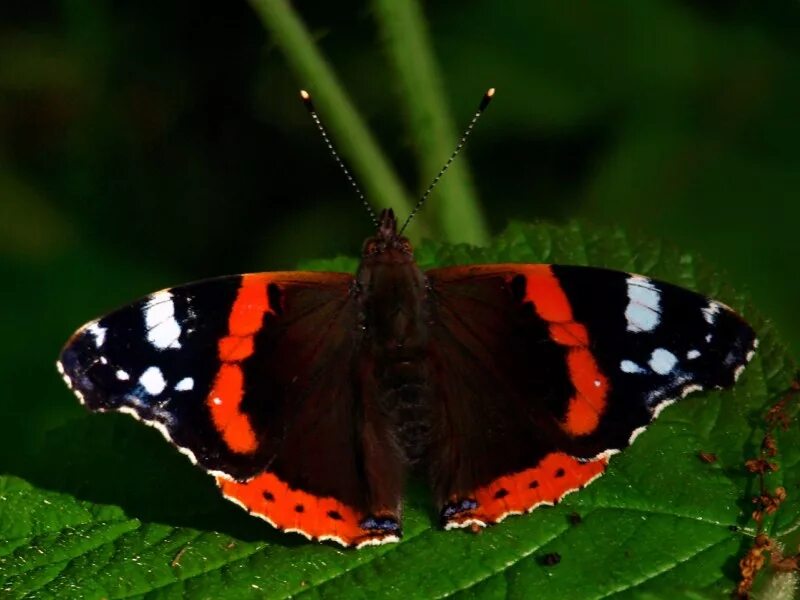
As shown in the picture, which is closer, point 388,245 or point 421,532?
point 421,532

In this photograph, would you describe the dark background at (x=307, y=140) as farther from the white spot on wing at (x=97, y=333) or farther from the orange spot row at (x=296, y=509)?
the orange spot row at (x=296, y=509)

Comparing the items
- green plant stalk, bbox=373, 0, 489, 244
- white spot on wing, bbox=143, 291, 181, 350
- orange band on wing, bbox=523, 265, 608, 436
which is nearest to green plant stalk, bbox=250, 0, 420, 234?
green plant stalk, bbox=373, 0, 489, 244

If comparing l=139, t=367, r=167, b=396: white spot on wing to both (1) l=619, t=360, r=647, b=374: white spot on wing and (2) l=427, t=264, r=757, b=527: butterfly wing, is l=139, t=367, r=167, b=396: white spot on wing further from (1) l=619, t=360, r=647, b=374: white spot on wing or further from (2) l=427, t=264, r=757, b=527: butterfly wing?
(1) l=619, t=360, r=647, b=374: white spot on wing

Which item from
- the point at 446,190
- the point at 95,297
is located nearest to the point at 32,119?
the point at 95,297

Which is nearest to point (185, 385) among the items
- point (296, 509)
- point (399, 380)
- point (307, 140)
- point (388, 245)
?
point (296, 509)

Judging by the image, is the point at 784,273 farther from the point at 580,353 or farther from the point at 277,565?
the point at 277,565

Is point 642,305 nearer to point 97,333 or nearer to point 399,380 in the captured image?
point 399,380
